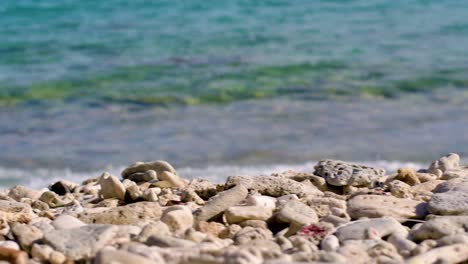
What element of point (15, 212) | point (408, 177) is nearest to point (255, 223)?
point (15, 212)

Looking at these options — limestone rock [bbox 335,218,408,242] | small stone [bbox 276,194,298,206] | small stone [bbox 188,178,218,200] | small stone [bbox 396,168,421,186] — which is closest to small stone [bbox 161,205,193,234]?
small stone [bbox 276,194,298,206]

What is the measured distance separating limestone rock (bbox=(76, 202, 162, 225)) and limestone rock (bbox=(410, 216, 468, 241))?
105 cm

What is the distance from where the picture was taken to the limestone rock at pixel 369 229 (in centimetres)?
324

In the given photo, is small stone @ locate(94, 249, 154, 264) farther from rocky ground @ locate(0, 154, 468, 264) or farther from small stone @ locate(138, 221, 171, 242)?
small stone @ locate(138, 221, 171, 242)

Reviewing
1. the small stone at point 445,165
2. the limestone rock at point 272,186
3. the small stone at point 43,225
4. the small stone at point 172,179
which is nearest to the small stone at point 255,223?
the limestone rock at point 272,186

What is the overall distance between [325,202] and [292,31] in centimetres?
1058

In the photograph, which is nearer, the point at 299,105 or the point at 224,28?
the point at 299,105

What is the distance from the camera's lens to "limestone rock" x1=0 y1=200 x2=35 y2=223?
3.66m

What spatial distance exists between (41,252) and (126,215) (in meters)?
0.59

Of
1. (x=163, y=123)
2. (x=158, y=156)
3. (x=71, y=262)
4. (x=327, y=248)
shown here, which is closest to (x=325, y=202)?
(x=327, y=248)

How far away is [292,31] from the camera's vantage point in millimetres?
14141

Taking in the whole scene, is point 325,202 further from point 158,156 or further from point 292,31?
point 292,31

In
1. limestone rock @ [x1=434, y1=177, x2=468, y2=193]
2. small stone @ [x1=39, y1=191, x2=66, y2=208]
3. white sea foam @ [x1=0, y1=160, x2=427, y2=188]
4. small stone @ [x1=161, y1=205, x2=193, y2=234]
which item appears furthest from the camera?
white sea foam @ [x1=0, y1=160, x2=427, y2=188]

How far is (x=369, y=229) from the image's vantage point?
3.27 meters
